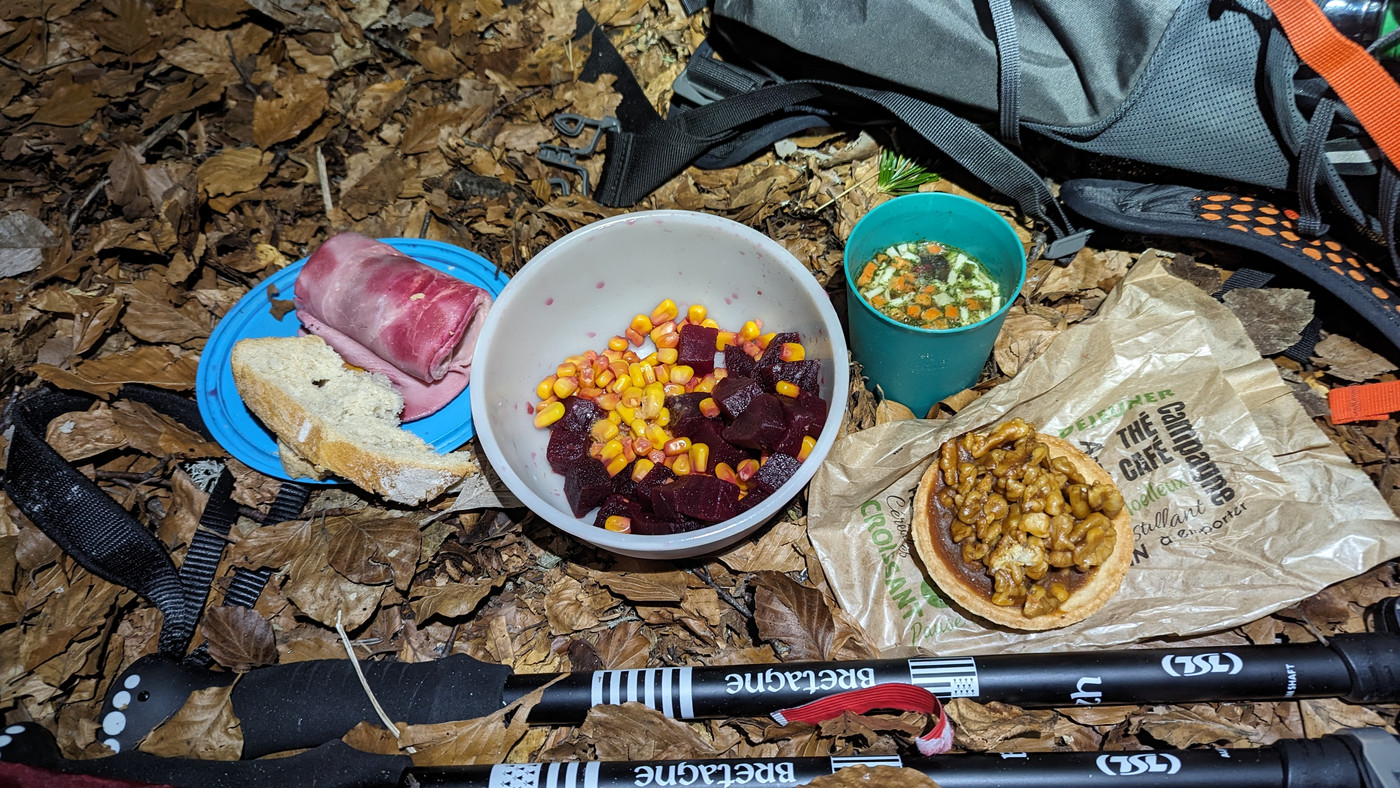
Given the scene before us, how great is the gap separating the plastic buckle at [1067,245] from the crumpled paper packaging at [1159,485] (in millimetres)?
239

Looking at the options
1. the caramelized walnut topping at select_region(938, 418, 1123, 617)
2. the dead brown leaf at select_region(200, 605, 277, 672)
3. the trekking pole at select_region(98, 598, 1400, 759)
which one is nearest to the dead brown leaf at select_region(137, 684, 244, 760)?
the trekking pole at select_region(98, 598, 1400, 759)

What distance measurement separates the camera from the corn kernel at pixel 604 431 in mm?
2627

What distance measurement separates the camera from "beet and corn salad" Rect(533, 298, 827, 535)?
93.1 inches

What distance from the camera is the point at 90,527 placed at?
2.56 m

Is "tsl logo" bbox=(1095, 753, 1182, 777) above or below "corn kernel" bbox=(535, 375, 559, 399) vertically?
below

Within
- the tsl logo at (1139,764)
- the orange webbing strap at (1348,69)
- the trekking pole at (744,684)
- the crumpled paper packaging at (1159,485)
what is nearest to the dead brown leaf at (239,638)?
the trekking pole at (744,684)

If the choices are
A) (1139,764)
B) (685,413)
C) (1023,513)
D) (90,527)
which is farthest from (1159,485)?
(90,527)

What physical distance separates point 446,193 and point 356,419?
114 cm

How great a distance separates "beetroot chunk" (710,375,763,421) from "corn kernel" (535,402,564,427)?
1.86 ft

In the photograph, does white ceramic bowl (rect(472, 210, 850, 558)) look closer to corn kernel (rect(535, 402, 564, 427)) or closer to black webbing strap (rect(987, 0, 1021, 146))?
corn kernel (rect(535, 402, 564, 427))

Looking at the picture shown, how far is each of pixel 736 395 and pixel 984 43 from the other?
4.73ft

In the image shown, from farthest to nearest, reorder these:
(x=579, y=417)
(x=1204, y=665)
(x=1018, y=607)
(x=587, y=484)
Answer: (x=579, y=417), (x=587, y=484), (x=1018, y=607), (x=1204, y=665)

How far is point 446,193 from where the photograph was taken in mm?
3291

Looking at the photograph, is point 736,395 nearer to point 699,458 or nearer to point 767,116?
point 699,458
